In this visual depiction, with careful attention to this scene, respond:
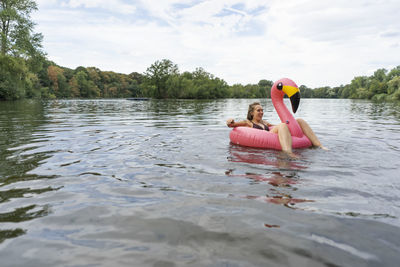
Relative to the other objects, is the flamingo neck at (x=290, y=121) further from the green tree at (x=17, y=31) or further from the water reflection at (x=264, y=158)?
the green tree at (x=17, y=31)

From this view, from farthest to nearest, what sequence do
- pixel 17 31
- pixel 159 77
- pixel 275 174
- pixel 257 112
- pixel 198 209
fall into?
pixel 159 77 < pixel 17 31 < pixel 257 112 < pixel 275 174 < pixel 198 209

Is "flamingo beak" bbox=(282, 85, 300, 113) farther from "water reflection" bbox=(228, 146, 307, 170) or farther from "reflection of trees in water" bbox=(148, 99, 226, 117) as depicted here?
"reflection of trees in water" bbox=(148, 99, 226, 117)

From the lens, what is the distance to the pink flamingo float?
5496 mm

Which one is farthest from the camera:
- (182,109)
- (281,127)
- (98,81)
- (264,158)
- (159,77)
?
(98,81)

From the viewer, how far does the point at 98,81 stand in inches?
4365

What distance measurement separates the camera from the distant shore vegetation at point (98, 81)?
2619 cm

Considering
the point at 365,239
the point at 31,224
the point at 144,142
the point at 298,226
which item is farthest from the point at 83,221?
the point at 144,142

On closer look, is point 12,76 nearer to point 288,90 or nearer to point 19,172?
point 19,172

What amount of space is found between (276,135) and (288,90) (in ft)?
3.47

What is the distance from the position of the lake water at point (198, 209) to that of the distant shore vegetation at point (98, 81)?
27.2m

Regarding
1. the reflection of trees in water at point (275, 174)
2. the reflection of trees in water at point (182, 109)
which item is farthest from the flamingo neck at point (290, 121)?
the reflection of trees in water at point (182, 109)

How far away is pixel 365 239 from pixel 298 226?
486mm

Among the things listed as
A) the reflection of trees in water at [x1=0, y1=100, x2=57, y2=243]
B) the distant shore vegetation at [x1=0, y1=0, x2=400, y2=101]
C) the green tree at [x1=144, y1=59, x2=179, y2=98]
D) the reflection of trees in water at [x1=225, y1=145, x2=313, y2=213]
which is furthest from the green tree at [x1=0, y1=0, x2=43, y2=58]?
the green tree at [x1=144, y1=59, x2=179, y2=98]

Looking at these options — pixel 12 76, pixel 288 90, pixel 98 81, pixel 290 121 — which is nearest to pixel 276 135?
pixel 290 121
